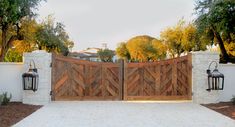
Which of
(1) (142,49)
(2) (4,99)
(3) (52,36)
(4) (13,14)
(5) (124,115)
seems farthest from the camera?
(1) (142,49)

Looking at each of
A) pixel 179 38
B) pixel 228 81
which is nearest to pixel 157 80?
pixel 228 81

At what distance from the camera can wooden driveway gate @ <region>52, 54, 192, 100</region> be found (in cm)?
1357

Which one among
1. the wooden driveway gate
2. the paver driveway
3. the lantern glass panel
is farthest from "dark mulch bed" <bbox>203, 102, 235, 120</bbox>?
the lantern glass panel

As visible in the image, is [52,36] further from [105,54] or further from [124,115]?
[105,54]

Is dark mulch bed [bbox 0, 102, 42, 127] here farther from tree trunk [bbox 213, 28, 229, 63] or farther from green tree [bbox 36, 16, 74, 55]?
green tree [bbox 36, 16, 74, 55]

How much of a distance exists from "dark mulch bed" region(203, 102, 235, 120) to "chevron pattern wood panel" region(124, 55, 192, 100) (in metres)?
1.44

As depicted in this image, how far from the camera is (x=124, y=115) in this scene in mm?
10266

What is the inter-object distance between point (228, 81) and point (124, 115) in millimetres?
5299

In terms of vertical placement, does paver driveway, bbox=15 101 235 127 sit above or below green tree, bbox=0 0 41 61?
below

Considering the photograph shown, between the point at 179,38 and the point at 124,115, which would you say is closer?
the point at 124,115

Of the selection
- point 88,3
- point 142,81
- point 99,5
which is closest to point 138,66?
point 142,81

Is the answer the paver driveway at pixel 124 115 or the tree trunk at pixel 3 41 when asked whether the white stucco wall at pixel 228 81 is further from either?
the tree trunk at pixel 3 41

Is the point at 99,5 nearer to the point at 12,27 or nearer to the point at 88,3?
the point at 88,3

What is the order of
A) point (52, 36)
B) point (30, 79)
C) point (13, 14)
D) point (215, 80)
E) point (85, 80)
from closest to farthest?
point (30, 79) < point (215, 80) < point (85, 80) < point (13, 14) < point (52, 36)
